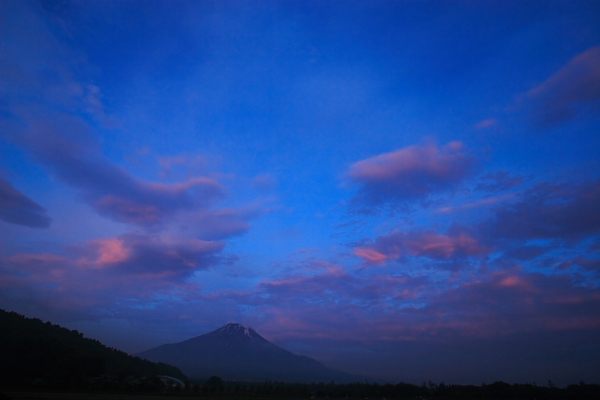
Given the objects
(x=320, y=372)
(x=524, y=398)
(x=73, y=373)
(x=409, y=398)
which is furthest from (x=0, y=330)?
(x=320, y=372)

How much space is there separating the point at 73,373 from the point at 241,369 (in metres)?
135

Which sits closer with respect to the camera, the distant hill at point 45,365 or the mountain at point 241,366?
the distant hill at point 45,365

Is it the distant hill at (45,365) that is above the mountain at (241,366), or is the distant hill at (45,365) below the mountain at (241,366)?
above

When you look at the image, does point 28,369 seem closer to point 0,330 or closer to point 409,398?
point 0,330

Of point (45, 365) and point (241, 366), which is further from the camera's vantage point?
point (241, 366)

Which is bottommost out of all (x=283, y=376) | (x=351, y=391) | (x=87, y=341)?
(x=283, y=376)

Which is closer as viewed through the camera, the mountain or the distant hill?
the distant hill

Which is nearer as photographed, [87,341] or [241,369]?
[87,341]

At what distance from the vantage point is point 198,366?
6718 inches

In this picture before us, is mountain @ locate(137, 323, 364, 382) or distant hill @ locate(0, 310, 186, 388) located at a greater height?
distant hill @ locate(0, 310, 186, 388)

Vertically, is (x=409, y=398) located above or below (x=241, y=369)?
above

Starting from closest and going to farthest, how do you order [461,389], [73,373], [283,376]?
[73,373], [461,389], [283,376]

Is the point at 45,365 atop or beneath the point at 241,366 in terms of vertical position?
atop

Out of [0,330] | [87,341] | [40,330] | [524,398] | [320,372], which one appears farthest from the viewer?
[320,372]
